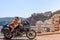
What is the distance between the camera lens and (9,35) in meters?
14.6

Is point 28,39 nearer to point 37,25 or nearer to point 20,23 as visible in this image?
point 20,23

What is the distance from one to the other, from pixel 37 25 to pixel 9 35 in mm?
5793

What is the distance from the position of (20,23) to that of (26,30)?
0.62 metres

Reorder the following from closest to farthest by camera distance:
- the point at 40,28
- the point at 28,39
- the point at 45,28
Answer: the point at 28,39 < the point at 40,28 < the point at 45,28

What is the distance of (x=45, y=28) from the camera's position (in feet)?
71.2

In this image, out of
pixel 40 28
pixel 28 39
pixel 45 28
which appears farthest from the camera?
pixel 45 28

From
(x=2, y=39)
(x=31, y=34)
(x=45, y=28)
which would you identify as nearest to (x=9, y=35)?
(x=2, y=39)

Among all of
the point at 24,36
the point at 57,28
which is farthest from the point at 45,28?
the point at 24,36

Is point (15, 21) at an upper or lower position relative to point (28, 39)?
upper

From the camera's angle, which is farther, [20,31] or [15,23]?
[20,31]

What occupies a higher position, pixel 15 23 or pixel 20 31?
pixel 15 23

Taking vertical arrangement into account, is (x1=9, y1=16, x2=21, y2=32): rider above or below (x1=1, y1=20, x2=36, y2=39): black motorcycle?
above

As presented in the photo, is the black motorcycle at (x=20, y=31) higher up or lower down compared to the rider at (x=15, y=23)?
lower down

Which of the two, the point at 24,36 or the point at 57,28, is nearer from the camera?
the point at 24,36
